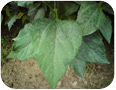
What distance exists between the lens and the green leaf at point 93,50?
2.34ft

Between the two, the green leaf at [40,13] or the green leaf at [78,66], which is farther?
the green leaf at [40,13]

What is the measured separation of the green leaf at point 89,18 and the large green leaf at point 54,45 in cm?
7

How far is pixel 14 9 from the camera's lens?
4.17 feet

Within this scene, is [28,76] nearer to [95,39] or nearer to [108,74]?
[108,74]

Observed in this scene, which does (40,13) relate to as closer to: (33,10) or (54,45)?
(33,10)

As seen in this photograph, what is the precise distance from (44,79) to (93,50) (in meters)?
0.66

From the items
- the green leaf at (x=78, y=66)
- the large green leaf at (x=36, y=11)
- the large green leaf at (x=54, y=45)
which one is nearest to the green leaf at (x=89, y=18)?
the large green leaf at (x=54, y=45)

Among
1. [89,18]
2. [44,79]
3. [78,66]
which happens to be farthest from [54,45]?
[44,79]

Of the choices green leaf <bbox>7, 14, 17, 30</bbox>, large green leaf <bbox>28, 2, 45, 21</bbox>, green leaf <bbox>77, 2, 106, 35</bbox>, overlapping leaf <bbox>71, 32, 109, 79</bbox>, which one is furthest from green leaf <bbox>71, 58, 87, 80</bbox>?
green leaf <bbox>7, 14, 17, 30</bbox>

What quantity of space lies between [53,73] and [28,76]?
86cm

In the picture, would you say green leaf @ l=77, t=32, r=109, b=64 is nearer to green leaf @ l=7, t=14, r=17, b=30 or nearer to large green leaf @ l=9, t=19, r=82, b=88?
large green leaf @ l=9, t=19, r=82, b=88

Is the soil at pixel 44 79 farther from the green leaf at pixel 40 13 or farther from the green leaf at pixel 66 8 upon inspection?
the green leaf at pixel 66 8

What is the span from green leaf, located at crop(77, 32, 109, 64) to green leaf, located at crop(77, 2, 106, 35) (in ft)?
0.32

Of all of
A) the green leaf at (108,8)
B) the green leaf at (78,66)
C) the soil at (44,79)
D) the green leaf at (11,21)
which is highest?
the green leaf at (108,8)
